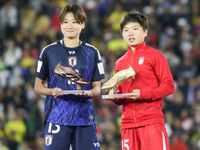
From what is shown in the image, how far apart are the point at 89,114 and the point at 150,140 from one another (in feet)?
2.35

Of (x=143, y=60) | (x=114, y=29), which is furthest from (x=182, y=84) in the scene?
(x=143, y=60)

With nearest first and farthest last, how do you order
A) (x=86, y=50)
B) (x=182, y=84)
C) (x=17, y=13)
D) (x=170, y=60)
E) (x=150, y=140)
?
(x=150, y=140)
(x=86, y=50)
(x=182, y=84)
(x=170, y=60)
(x=17, y=13)

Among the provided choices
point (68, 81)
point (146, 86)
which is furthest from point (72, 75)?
point (146, 86)

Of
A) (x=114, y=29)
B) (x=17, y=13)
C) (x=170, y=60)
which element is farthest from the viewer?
(x=17, y=13)

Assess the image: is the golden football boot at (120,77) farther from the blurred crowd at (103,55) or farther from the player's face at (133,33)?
the blurred crowd at (103,55)

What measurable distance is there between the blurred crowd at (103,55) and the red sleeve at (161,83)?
449 cm

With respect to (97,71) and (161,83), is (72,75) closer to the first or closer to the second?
(97,71)

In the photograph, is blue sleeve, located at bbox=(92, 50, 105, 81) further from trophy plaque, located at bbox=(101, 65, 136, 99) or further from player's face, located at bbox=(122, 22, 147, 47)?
player's face, located at bbox=(122, 22, 147, 47)

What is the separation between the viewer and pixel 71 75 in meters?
3.69

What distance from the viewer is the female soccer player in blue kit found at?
376cm

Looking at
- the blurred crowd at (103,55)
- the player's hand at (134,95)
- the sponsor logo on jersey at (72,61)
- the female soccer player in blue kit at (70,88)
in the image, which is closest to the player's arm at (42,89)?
the female soccer player in blue kit at (70,88)

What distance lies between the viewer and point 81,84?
370 cm

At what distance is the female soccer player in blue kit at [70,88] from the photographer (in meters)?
3.76

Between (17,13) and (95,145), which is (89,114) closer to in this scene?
(95,145)
